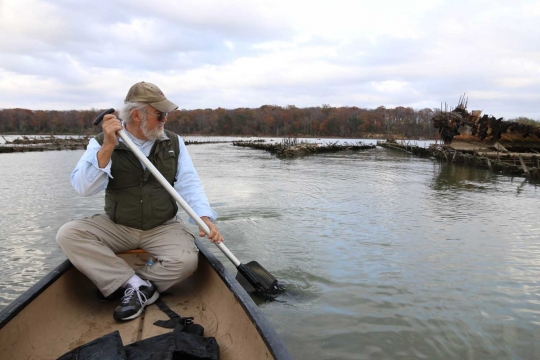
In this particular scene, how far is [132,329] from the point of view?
8.71 feet

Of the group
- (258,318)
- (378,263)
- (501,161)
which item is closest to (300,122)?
(501,161)

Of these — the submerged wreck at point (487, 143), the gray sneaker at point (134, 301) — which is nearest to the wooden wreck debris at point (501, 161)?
the submerged wreck at point (487, 143)

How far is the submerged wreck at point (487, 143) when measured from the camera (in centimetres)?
2081

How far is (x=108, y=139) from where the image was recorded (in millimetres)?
2605

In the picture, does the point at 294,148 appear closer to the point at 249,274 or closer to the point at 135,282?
the point at 249,274

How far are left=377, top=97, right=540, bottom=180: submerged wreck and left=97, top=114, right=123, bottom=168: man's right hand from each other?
19724mm

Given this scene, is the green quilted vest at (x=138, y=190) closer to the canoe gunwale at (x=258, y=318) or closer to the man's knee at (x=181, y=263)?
the man's knee at (x=181, y=263)

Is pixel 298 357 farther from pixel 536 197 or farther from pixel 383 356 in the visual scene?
pixel 536 197

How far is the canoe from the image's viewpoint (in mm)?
2148

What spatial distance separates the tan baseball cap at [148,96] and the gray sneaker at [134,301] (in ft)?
4.85

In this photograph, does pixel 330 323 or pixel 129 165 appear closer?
pixel 129 165

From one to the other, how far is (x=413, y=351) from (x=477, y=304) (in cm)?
149

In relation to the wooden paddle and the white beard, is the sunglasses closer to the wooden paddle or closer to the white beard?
the white beard

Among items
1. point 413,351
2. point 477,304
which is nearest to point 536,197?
point 477,304
